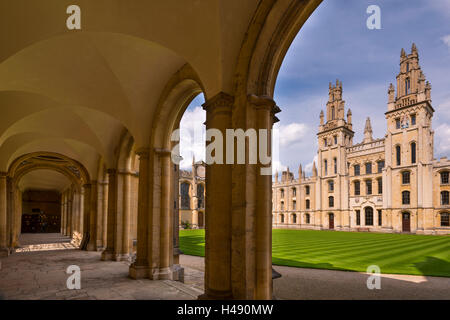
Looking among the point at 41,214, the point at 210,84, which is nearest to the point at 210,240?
the point at 210,84

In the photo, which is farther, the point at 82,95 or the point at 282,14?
the point at 82,95

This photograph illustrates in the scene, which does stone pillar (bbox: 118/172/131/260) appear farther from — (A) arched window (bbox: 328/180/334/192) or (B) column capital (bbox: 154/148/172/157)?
(A) arched window (bbox: 328/180/334/192)

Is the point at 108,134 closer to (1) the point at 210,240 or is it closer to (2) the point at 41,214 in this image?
(1) the point at 210,240

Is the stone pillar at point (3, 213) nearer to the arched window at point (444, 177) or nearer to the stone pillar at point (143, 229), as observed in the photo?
the stone pillar at point (143, 229)

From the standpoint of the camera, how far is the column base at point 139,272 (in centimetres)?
745

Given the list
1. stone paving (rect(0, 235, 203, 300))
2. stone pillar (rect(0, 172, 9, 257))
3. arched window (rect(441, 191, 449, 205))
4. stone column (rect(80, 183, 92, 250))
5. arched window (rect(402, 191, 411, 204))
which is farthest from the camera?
arched window (rect(402, 191, 411, 204))

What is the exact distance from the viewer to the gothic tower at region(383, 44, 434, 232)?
33062 millimetres

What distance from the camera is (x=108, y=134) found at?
37.3ft

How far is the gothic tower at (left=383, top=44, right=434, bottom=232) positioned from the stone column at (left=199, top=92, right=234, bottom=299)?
35289 mm

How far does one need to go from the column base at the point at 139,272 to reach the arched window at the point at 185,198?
36667mm

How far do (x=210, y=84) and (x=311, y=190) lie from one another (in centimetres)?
4673

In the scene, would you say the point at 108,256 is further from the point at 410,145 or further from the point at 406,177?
the point at 410,145

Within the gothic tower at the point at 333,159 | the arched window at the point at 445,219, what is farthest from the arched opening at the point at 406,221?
the gothic tower at the point at 333,159

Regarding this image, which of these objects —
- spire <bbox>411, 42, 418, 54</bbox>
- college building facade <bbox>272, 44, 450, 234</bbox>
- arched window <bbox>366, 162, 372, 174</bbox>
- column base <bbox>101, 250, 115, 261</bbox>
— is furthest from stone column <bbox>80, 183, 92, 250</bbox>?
spire <bbox>411, 42, 418, 54</bbox>
